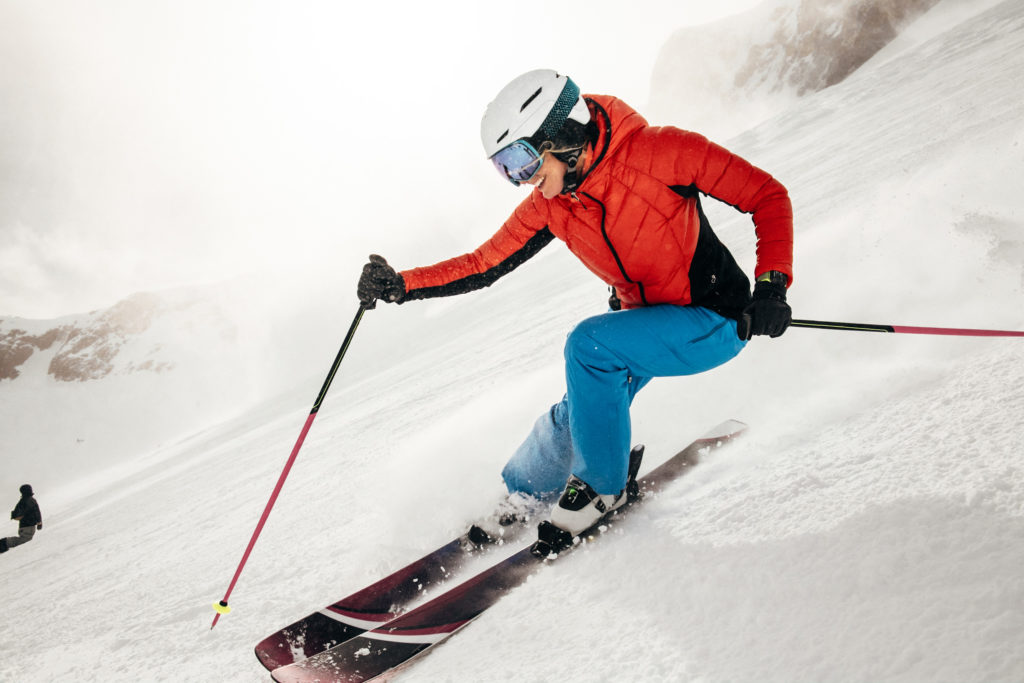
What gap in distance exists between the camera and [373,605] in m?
2.33

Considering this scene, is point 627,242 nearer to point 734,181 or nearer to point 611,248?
point 611,248

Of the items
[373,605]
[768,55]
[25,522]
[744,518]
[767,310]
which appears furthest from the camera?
[768,55]

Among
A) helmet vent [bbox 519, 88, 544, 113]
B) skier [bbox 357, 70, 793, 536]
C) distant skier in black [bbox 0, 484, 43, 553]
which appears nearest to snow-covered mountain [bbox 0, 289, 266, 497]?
distant skier in black [bbox 0, 484, 43, 553]

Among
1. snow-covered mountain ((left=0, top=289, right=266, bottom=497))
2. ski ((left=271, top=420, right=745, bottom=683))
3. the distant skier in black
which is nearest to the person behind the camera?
ski ((left=271, top=420, right=745, bottom=683))

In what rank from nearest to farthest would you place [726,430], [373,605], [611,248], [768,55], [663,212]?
[663,212] < [611,248] < [373,605] < [726,430] < [768,55]

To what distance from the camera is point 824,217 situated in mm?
6398

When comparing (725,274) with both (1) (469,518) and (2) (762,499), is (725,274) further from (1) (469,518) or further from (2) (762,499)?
(1) (469,518)

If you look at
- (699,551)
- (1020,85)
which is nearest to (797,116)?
(1020,85)

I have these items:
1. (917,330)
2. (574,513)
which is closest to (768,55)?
(917,330)

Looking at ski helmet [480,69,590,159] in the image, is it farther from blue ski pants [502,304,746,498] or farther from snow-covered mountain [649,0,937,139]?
snow-covered mountain [649,0,937,139]

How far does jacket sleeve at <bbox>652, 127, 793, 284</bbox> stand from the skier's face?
36 cm

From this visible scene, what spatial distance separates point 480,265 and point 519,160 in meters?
0.76

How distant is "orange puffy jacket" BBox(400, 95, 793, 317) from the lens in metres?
1.99

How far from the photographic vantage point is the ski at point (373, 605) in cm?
214
